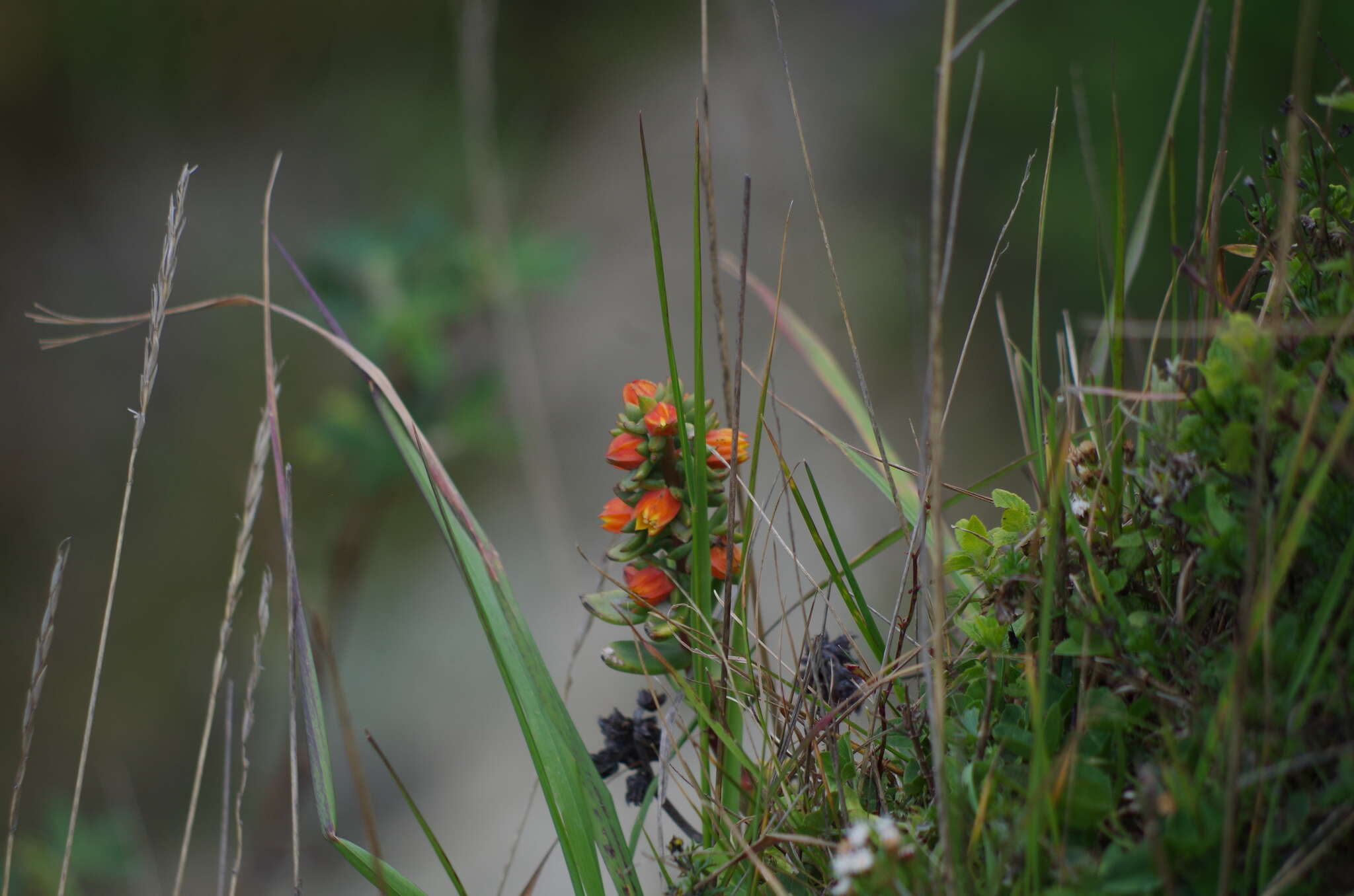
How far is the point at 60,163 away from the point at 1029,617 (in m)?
2.10

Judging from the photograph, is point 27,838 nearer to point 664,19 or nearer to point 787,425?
point 787,425

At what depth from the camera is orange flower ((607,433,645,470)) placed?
0.43 metres

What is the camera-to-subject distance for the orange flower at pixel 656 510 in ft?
1.38

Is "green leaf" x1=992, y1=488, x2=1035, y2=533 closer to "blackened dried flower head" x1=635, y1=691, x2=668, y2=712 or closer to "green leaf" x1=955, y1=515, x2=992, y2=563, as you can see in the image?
"green leaf" x1=955, y1=515, x2=992, y2=563

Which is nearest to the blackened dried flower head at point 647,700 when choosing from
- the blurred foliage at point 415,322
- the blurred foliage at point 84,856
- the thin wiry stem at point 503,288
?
the thin wiry stem at point 503,288

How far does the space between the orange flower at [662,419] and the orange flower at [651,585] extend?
7 centimetres

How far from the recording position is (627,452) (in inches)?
17.0

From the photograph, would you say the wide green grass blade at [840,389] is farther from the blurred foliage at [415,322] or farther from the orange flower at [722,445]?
the blurred foliage at [415,322]

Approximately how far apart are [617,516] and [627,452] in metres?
0.04

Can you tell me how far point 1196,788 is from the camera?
246mm

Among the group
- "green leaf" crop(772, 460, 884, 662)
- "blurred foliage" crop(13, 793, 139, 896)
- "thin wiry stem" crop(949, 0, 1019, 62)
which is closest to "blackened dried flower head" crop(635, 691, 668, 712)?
"green leaf" crop(772, 460, 884, 662)

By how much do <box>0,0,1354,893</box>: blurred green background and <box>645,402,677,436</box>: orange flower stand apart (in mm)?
1041

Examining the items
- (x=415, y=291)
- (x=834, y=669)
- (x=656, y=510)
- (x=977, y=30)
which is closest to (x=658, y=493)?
(x=656, y=510)

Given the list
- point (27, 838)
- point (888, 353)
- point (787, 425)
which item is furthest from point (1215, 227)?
point (27, 838)
